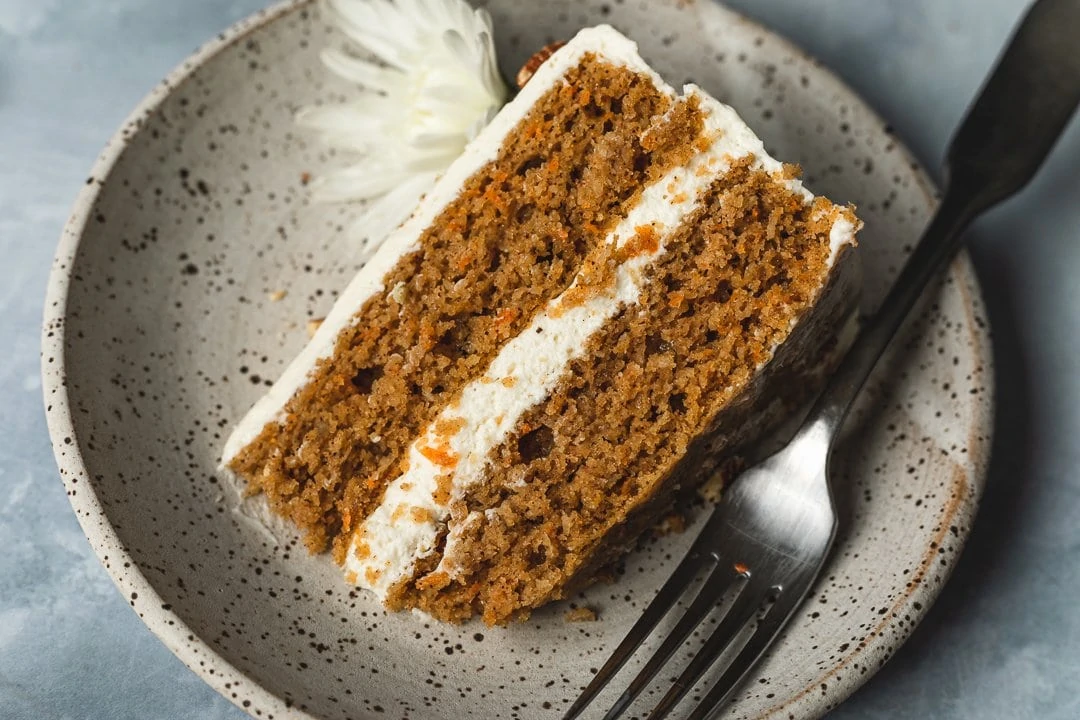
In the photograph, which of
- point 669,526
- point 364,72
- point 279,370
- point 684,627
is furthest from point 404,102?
point 684,627

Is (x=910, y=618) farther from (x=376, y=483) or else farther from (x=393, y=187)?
(x=393, y=187)

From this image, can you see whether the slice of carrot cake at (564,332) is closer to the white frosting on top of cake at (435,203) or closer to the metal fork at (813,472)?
the white frosting on top of cake at (435,203)

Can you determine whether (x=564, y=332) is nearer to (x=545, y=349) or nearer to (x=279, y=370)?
(x=545, y=349)

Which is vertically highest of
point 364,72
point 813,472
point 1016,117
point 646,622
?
point 1016,117

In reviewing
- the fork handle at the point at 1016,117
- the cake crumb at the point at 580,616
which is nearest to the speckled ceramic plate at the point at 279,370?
the cake crumb at the point at 580,616

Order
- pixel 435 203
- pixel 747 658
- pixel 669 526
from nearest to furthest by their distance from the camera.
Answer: pixel 747 658 → pixel 435 203 → pixel 669 526

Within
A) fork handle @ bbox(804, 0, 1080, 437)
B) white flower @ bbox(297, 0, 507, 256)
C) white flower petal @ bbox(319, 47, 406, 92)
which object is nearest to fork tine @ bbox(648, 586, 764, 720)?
fork handle @ bbox(804, 0, 1080, 437)

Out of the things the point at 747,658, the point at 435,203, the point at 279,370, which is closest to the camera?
the point at 747,658
